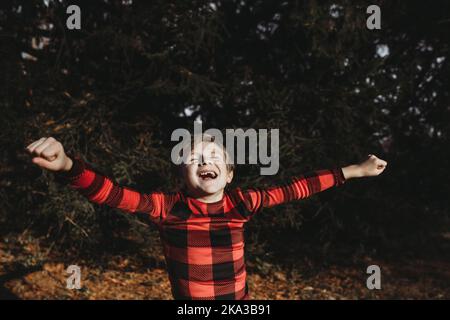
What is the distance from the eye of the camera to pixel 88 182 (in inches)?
72.1

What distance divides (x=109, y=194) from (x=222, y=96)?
3918 millimetres

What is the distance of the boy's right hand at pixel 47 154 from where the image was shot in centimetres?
153

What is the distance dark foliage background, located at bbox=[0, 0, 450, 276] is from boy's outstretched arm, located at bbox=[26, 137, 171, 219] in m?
3.18

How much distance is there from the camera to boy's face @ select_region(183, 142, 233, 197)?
202 cm

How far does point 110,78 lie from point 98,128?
2.31 feet

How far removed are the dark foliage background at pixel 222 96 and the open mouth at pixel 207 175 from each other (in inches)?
131

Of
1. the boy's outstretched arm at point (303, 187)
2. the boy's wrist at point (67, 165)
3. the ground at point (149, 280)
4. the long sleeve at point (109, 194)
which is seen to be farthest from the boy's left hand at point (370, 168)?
the ground at point (149, 280)

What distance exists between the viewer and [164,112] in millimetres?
6066

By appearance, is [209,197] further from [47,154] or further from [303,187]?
[47,154]

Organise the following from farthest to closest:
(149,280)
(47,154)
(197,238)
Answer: (149,280)
(197,238)
(47,154)

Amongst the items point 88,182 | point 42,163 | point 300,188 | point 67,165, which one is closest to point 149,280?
point 300,188

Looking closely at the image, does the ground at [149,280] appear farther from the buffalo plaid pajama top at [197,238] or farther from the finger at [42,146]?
the finger at [42,146]

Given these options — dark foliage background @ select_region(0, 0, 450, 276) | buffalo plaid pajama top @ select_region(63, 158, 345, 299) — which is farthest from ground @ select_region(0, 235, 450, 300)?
buffalo plaid pajama top @ select_region(63, 158, 345, 299)

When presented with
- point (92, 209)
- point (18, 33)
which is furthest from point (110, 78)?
point (92, 209)
